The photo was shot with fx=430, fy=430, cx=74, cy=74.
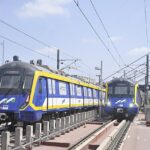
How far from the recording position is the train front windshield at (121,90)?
105ft

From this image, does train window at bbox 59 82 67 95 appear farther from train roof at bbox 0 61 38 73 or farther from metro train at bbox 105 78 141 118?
metro train at bbox 105 78 141 118

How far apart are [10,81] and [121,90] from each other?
47.6 ft

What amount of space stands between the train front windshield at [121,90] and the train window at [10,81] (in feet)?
46.4

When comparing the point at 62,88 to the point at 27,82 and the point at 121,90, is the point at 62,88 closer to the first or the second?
the point at 27,82

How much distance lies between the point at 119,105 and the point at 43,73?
41.9ft

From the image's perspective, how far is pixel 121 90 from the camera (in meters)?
32.3

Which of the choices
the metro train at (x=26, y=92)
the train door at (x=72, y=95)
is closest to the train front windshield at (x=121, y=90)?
the train door at (x=72, y=95)

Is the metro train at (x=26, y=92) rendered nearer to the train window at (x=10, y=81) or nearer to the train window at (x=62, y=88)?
the train window at (x=10, y=81)

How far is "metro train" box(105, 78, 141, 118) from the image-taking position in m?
31.5

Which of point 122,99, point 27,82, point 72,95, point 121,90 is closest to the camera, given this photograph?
point 27,82

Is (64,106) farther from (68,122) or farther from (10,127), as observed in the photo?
(10,127)

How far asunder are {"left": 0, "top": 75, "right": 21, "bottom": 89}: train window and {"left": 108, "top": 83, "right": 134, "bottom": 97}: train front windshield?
14150 millimetres

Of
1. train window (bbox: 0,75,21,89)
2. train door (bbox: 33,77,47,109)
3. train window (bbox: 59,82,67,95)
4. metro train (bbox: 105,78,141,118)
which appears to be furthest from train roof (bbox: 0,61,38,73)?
metro train (bbox: 105,78,141,118)

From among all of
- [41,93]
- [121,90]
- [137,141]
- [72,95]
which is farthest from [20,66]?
[121,90]
